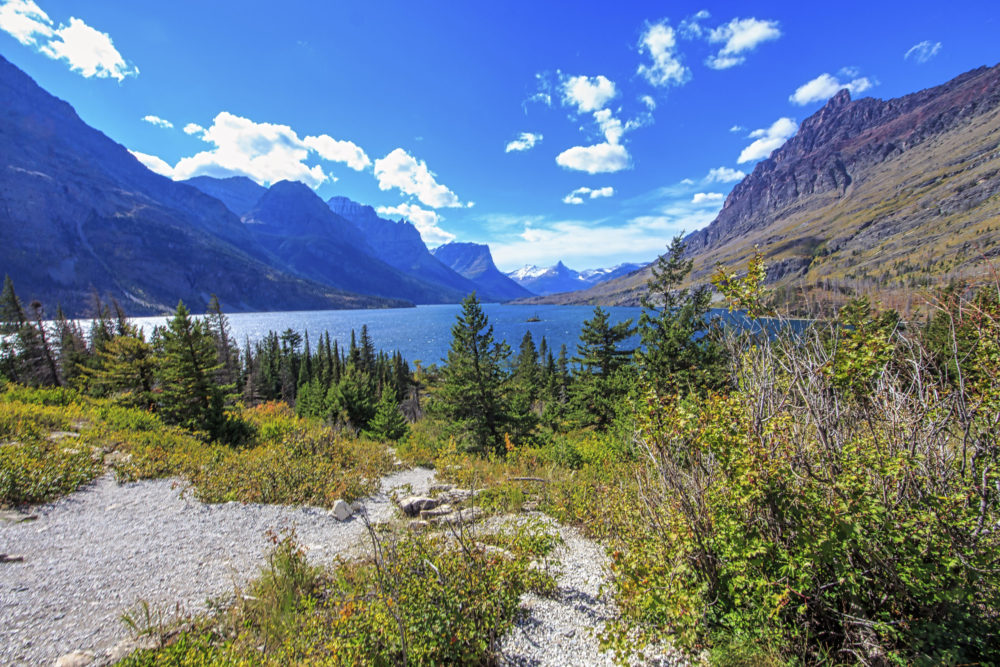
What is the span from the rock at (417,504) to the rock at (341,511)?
3.92 ft

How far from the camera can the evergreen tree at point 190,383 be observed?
15.5m

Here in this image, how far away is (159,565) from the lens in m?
6.43

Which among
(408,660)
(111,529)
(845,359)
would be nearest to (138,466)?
(111,529)

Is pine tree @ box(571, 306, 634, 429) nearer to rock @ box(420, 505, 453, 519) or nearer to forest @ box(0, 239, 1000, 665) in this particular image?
rock @ box(420, 505, 453, 519)

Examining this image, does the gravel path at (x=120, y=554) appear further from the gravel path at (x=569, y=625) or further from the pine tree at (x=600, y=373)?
the pine tree at (x=600, y=373)

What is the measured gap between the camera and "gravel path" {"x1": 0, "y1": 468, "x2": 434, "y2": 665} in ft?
15.6

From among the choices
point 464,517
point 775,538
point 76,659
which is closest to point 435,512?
point 464,517

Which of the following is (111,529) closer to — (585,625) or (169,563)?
(169,563)

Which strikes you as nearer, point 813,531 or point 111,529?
point 813,531

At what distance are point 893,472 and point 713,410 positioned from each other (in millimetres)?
1345

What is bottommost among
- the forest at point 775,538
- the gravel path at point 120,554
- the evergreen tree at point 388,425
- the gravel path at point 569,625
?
the evergreen tree at point 388,425

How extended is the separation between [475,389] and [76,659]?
557 inches

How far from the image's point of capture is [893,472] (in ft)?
10.0

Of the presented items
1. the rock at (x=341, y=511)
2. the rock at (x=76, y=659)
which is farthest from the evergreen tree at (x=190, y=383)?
the rock at (x=76, y=659)
